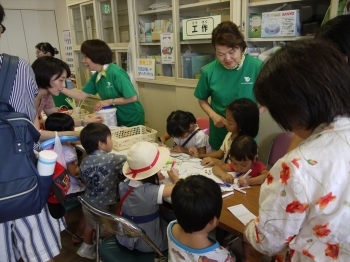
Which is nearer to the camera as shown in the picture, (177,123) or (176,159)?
(176,159)

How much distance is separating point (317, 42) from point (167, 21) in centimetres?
281

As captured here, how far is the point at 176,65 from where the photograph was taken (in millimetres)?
3170

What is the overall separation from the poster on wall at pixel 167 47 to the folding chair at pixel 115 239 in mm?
2182

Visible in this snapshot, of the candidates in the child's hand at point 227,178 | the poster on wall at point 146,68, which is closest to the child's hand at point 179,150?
the child's hand at point 227,178

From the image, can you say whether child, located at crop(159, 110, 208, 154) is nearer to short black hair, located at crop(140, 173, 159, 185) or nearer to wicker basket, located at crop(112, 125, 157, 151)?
wicker basket, located at crop(112, 125, 157, 151)

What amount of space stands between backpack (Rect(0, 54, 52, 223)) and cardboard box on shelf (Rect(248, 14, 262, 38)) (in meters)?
1.99

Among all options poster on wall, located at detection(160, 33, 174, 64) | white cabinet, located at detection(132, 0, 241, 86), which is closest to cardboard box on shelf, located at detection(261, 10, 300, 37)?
white cabinet, located at detection(132, 0, 241, 86)

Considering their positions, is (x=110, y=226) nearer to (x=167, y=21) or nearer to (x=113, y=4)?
(x=167, y=21)

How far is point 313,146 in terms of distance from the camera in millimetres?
641

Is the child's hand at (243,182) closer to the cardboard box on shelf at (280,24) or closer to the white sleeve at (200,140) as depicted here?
the white sleeve at (200,140)

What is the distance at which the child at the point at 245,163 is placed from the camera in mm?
1525

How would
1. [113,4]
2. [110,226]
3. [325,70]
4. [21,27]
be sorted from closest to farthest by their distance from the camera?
[325,70]
[110,226]
[113,4]
[21,27]

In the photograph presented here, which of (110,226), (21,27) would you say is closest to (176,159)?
(110,226)

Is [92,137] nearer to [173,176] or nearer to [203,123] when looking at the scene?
[173,176]
